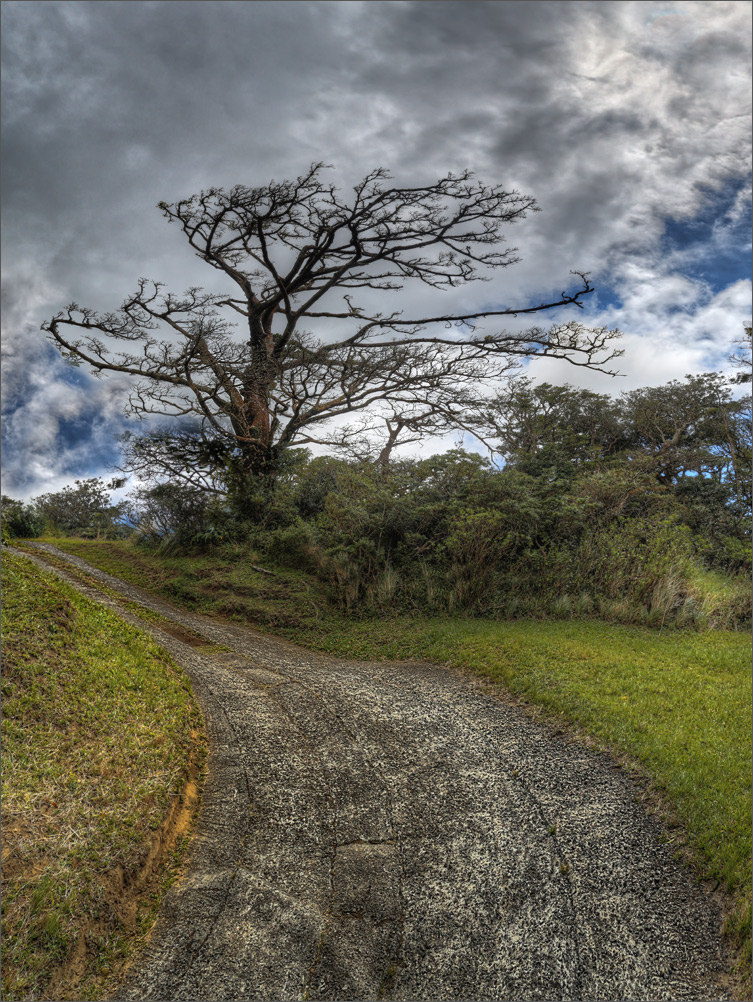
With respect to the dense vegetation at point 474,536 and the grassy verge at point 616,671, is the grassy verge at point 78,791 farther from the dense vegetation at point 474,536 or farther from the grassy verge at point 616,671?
the dense vegetation at point 474,536

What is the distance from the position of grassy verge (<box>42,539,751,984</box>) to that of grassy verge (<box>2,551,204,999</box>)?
3319mm

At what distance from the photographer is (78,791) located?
3611mm

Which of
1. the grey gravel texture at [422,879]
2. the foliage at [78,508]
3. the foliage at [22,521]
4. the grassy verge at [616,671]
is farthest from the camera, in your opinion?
the foliage at [78,508]

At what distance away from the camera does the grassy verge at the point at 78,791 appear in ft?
8.98

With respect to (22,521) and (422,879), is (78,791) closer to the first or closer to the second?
(422,879)

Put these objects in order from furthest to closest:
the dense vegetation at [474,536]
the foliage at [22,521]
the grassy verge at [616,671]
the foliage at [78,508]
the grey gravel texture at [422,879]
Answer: the foliage at [78,508] → the foliage at [22,521] → the dense vegetation at [474,536] → the grassy verge at [616,671] → the grey gravel texture at [422,879]

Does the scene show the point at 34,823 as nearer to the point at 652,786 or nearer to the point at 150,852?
the point at 150,852

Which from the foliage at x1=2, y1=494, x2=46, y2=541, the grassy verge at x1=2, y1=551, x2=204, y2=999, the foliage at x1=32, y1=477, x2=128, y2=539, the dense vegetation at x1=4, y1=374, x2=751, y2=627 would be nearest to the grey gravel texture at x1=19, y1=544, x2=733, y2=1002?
the grassy verge at x1=2, y1=551, x2=204, y2=999

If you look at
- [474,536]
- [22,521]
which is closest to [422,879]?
[474,536]

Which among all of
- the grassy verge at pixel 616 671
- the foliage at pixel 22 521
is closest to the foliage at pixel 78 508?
the foliage at pixel 22 521

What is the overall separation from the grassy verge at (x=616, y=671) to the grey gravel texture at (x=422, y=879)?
1.03ft

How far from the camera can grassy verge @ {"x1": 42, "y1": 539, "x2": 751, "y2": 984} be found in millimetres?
3812

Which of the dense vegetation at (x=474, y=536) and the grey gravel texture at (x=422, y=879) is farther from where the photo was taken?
the dense vegetation at (x=474, y=536)

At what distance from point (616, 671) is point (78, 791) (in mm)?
5896
